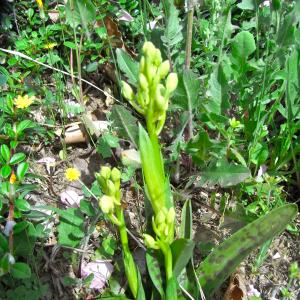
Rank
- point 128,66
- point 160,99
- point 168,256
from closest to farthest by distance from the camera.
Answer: point 160,99 → point 168,256 → point 128,66

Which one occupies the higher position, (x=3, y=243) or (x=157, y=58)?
(x=157, y=58)

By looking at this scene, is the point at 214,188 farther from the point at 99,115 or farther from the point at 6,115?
the point at 6,115

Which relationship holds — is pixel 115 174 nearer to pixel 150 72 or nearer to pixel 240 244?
pixel 150 72

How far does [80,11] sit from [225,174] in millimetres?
851

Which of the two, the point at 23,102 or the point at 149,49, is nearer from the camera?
the point at 149,49

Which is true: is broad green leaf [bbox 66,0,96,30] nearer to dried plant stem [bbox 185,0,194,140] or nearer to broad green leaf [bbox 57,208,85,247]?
dried plant stem [bbox 185,0,194,140]

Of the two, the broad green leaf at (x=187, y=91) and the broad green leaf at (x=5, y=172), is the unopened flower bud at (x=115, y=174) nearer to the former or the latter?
the broad green leaf at (x=5, y=172)

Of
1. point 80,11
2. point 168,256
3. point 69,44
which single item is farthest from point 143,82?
point 69,44

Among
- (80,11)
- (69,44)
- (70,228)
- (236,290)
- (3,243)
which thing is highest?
(80,11)

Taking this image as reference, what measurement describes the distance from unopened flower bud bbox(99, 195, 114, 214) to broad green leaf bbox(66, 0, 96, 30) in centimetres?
104

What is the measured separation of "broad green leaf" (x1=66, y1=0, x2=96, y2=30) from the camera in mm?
1894

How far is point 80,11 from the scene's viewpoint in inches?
75.6

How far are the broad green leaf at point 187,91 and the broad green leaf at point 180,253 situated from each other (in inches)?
24.0

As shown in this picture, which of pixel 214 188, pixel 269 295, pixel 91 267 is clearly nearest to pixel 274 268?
pixel 269 295
